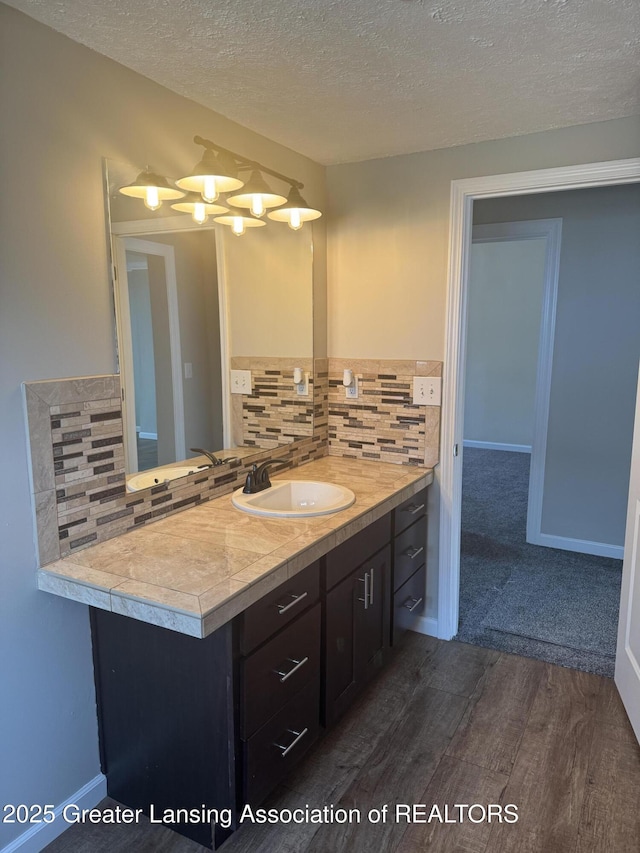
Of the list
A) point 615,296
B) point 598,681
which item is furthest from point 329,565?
point 615,296

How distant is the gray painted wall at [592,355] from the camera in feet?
11.7

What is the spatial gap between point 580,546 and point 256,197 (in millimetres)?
3072

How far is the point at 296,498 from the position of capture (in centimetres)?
241

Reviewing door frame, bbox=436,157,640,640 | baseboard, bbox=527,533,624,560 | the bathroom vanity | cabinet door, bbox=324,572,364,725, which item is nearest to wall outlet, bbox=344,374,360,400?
door frame, bbox=436,157,640,640

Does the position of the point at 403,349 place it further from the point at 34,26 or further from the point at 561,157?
the point at 34,26

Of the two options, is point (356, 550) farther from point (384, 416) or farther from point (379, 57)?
point (379, 57)

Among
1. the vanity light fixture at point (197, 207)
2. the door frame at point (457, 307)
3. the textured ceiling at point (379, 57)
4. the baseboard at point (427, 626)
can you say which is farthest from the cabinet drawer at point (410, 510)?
the textured ceiling at point (379, 57)

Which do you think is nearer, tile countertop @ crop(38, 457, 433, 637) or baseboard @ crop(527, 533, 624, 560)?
tile countertop @ crop(38, 457, 433, 637)

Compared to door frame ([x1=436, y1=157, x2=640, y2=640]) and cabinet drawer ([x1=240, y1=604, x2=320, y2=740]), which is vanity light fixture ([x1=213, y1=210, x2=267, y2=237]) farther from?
cabinet drawer ([x1=240, y1=604, x2=320, y2=740])

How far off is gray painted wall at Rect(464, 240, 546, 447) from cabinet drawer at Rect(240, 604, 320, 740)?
540 cm

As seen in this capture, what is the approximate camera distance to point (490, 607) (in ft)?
10.1

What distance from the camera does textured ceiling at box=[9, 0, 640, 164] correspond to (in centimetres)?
141

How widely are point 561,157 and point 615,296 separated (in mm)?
1575

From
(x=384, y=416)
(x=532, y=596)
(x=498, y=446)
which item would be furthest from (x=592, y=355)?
(x=498, y=446)
